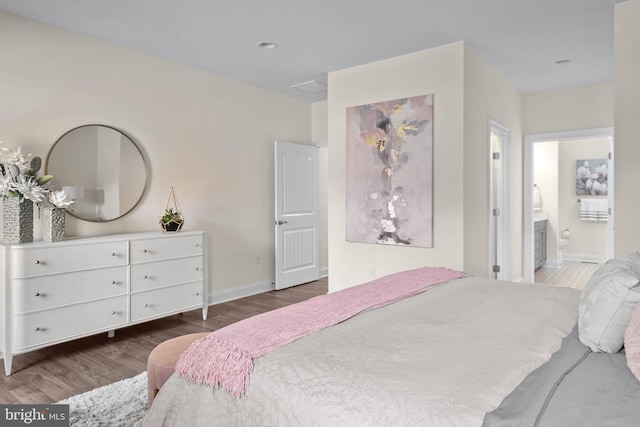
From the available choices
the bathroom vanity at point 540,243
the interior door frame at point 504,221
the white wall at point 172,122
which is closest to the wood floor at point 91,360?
the white wall at point 172,122

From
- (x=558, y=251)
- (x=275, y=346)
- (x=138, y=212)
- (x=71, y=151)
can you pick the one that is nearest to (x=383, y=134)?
(x=138, y=212)

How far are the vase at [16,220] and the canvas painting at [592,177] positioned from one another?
8354mm

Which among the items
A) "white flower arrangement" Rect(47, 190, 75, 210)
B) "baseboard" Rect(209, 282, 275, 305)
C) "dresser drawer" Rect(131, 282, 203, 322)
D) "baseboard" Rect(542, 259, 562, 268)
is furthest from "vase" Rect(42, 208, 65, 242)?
"baseboard" Rect(542, 259, 562, 268)

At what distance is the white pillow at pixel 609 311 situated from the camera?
1.35m

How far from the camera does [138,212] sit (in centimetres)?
402

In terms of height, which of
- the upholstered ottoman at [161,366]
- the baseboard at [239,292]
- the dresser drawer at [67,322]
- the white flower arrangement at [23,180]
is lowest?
the baseboard at [239,292]

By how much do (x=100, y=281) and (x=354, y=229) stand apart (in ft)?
8.30

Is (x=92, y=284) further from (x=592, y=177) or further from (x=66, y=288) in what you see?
(x=592, y=177)

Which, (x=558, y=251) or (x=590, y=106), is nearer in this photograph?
(x=590, y=106)

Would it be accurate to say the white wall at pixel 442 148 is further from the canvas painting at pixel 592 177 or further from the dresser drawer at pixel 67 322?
the canvas painting at pixel 592 177

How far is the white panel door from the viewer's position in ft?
17.9

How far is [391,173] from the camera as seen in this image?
427 centimetres

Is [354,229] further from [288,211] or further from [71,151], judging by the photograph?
[71,151]

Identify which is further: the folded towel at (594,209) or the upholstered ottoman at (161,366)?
the folded towel at (594,209)
